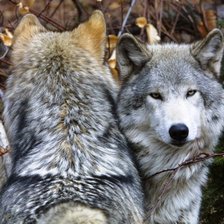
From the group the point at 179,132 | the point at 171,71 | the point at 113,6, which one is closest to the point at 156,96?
the point at 171,71

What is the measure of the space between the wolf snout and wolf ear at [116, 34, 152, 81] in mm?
974

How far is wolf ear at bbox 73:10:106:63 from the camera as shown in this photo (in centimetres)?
643

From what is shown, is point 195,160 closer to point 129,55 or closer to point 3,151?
point 129,55

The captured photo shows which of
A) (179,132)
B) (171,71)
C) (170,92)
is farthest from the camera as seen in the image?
(171,71)

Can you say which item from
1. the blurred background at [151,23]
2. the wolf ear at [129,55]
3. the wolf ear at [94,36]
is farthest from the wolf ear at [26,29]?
the wolf ear at [129,55]

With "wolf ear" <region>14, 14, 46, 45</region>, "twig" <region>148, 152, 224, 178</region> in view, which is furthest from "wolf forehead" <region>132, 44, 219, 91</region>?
"wolf ear" <region>14, 14, 46, 45</region>

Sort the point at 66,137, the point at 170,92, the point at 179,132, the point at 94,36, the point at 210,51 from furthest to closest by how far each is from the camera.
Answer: the point at 210,51 < the point at 94,36 < the point at 170,92 < the point at 179,132 < the point at 66,137

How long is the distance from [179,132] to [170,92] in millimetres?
483

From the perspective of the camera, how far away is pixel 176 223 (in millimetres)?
6434

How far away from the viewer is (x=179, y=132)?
594 centimetres

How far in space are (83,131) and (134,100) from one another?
0.96 metres

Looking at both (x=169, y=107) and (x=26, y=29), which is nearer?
(x=169, y=107)

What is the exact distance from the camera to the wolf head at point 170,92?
6148 mm

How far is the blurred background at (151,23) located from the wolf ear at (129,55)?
0.16 meters
